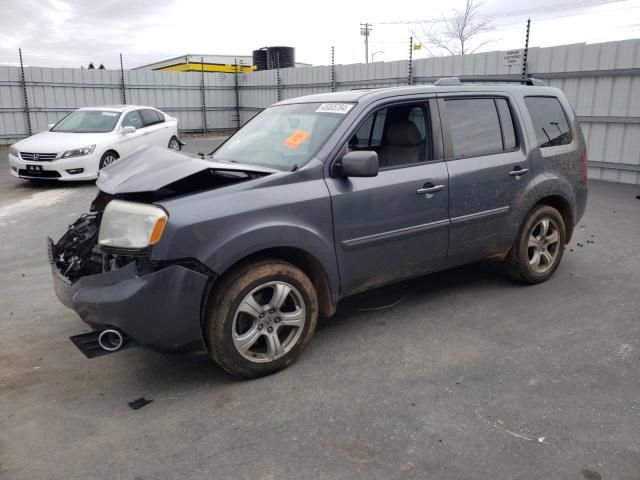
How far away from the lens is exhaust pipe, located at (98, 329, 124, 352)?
10.1ft

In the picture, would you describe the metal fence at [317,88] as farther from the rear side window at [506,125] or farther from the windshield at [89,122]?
the windshield at [89,122]

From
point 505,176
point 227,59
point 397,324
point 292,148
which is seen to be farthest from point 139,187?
point 227,59

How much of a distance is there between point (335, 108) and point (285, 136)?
0.43m

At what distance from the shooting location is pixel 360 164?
3549mm

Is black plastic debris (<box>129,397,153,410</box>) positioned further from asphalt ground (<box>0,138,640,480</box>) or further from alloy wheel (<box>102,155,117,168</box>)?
alloy wheel (<box>102,155,117,168</box>)

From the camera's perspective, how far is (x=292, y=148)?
395cm

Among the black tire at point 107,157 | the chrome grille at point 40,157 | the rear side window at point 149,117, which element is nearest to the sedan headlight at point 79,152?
the chrome grille at point 40,157

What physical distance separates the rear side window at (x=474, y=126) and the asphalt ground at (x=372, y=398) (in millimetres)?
1307

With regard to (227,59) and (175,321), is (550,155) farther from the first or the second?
(227,59)

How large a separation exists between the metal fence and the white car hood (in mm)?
7989

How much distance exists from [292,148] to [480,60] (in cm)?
1005

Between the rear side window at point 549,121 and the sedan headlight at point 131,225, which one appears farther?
the rear side window at point 549,121

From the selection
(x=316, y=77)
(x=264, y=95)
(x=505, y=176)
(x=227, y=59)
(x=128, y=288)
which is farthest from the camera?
(x=227, y=59)

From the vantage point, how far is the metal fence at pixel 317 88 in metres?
10.4
